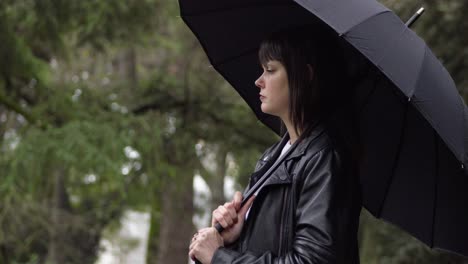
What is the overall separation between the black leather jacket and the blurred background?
4.23 m

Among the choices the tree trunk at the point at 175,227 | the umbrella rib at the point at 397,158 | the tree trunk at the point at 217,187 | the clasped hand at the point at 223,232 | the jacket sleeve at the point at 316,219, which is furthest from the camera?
the tree trunk at the point at 217,187

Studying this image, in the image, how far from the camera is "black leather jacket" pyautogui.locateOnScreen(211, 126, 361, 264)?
2.06 meters

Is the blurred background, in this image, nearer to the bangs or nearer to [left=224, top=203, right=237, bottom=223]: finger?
the bangs

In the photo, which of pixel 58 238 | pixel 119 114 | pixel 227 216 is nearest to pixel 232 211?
pixel 227 216

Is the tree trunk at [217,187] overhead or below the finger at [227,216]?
below

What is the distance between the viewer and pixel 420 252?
701cm

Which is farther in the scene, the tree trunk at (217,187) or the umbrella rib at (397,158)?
the tree trunk at (217,187)

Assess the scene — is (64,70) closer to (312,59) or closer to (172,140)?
(172,140)

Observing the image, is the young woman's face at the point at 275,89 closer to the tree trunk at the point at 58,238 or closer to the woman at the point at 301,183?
the woman at the point at 301,183

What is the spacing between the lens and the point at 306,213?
2084mm

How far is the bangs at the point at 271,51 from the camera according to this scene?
7.48 feet

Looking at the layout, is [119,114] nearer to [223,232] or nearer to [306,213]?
[223,232]

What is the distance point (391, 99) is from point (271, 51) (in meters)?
0.47

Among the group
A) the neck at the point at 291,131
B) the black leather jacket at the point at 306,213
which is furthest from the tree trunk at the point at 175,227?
the black leather jacket at the point at 306,213
